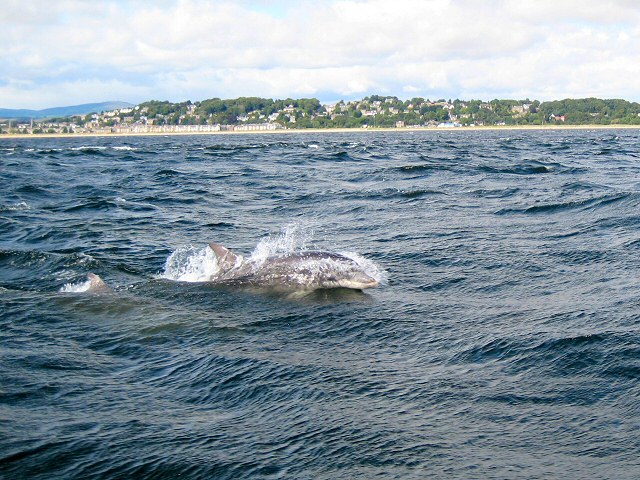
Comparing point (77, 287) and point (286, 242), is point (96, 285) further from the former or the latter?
point (286, 242)

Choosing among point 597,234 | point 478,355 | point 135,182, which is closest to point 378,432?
point 478,355

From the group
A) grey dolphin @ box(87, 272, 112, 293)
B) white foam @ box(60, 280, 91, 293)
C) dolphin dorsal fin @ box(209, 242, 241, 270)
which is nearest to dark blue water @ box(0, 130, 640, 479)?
white foam @ box(60, 280, 91, 293)

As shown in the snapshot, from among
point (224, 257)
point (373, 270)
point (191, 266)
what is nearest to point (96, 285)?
point (224, 257)

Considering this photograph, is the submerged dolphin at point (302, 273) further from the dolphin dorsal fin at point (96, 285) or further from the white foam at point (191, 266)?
the dolphin dorsal fin at point (96, 285)

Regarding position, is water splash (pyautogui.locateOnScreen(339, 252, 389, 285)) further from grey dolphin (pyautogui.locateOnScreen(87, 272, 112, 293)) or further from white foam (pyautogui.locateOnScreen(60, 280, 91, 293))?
white foam (pyautogui.locateOnScreen(60, 280, 91, 293))

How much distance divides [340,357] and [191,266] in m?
7.31

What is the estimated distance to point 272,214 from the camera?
25.8m

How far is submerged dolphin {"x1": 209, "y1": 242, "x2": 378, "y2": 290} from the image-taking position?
1373 cm

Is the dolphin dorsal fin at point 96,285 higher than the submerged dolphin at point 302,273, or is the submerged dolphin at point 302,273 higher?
the submerged dolphin at point 302,273

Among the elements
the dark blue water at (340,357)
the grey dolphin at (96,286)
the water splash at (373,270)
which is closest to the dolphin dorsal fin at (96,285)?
the grey dolphin at (96,286)

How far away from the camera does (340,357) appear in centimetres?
986

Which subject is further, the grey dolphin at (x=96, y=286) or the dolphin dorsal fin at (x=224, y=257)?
the dolphin dorsal fin at (x=224, y=257)

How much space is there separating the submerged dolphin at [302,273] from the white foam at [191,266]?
2.08 feet

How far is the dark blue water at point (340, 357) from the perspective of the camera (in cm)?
701
